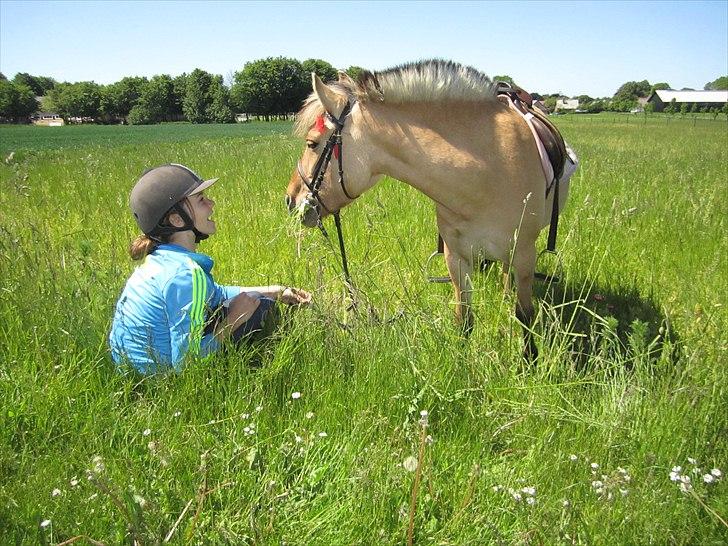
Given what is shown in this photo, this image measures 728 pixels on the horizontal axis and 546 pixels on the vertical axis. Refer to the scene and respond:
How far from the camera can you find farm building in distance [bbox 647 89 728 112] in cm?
10062

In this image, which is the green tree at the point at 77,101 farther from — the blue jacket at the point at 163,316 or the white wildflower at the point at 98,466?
the white wildflower at the point at 98,466

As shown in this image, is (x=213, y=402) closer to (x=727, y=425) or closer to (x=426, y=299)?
(x=426, y=299)

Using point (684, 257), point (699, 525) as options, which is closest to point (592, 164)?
point (684, 257)

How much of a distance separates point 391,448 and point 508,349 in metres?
1.04

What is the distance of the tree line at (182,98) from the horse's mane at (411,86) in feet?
308

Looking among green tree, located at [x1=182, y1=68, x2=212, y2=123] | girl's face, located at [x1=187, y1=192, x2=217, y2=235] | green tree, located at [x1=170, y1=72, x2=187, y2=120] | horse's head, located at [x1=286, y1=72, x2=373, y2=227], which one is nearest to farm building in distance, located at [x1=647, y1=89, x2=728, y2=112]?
green tree, located at [x1=182, y1=68, x2=212, y2=123]

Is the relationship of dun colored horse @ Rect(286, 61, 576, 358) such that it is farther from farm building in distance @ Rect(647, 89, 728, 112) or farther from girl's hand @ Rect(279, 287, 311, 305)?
farm building in distance @ Rect(647, 89, 728, 112)

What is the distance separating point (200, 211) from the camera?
2682 millimetres

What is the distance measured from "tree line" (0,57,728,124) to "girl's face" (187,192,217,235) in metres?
94.5

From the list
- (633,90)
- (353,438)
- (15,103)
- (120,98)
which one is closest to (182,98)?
(120,98)

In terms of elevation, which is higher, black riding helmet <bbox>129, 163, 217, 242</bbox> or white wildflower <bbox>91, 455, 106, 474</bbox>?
black riding helmet <bbox>129, 163, 217, 242</bbox>

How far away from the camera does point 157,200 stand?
8.24ft

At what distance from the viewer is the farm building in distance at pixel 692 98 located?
101 meters

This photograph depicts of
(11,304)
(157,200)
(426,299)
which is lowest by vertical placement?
(426,299)
